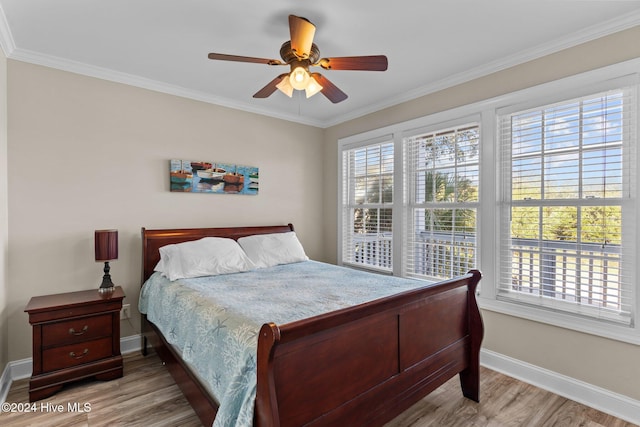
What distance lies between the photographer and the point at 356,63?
2070 mm

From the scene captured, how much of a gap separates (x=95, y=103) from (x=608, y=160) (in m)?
4.21

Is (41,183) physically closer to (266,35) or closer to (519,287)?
(266,35)

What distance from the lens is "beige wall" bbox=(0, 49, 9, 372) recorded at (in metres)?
2.39

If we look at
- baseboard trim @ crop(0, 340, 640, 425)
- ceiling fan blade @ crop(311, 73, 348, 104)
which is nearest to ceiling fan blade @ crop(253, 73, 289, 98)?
ceiling fan blade @ crop(311, 73, 348, 104)

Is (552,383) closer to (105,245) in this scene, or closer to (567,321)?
(567,321)

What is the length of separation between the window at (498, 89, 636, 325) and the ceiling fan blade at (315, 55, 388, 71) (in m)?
1.41

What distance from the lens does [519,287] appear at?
2695 mm

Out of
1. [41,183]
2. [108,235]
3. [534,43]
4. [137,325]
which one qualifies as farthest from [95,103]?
[534,43]

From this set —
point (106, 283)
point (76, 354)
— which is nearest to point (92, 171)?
point (106, 283)

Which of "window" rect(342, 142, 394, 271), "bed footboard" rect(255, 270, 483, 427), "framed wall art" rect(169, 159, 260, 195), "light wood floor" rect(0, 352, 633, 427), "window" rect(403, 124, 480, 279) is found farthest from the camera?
"window" rect(342, 142, 394, 271)

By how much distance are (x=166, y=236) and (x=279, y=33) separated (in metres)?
2.16

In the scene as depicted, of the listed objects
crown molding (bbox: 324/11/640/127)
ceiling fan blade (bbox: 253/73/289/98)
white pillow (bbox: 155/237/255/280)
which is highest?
crown molding (bbox: 324/11/640/127)

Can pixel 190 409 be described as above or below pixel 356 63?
below

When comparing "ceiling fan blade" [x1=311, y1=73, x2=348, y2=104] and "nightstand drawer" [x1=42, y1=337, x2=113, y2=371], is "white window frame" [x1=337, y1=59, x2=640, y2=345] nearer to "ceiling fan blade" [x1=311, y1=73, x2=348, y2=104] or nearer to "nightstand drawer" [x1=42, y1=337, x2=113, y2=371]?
"ceiling fan blade" [x1=311, y1=73, x2=348, y2=104]
